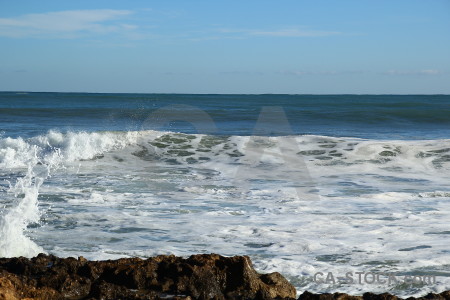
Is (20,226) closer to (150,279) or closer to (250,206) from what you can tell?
(150,279)

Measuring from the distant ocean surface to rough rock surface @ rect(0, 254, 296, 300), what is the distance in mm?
758

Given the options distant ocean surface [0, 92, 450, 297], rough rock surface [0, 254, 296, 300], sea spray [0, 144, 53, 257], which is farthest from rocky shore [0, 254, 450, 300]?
sea spray [0, 144, 53, 257]

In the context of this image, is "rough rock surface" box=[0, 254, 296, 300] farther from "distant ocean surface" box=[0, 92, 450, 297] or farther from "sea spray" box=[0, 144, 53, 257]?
"sea spray" box=[0, 144, 53, 257]

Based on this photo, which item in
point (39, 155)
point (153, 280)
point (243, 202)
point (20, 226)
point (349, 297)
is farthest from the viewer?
point (39, 155)

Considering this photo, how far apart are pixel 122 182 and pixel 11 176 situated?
213 cm

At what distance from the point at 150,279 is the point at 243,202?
404 centimetres

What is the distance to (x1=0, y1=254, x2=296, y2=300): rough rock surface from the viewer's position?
356 centimetres

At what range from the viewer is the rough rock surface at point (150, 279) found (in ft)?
11.7

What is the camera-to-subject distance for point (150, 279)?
3.75 metres

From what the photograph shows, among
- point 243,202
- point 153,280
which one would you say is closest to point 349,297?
point 153,280

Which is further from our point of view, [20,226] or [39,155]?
[39,155]

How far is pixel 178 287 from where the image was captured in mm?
3674

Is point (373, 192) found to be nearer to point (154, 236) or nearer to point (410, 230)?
point (410, 230)

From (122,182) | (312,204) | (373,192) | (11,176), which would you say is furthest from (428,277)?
(11,176)
